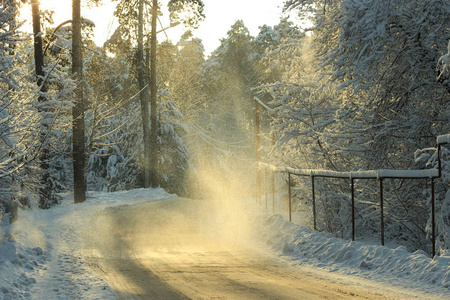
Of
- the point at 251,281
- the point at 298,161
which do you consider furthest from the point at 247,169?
the point at 251,281

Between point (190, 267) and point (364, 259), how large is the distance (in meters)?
3.10

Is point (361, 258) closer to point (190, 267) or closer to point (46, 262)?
point (190, 267)

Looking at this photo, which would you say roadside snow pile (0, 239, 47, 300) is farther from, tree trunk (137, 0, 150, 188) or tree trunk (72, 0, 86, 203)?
tree trunk (137, 0, 150, 188)

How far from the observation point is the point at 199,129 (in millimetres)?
52188

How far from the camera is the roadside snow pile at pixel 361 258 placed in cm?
788

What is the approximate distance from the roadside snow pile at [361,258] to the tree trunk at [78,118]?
440 inches

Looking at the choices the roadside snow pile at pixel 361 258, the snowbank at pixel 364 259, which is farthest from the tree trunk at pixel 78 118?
the snowbank at pixel 364 259

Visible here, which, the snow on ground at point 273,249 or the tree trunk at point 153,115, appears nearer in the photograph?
the snow on ground at point 273,249

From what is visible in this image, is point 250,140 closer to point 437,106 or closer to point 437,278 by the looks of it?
point 437,106

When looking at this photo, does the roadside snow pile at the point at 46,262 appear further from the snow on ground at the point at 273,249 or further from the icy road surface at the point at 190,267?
the icy road surface at the point at 190,267

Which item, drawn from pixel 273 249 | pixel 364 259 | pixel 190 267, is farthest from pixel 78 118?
pixel 364 259

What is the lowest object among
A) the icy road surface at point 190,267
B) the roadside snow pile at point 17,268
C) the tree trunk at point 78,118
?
the icy road surface at point 190,267

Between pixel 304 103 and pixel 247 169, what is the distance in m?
39.4

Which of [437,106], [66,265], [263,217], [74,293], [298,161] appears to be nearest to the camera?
[74,293]
